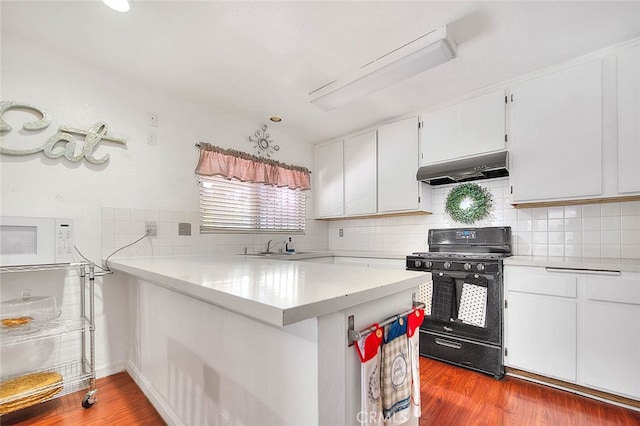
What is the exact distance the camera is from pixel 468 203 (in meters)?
3.03

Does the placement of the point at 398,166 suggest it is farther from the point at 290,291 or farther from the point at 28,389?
the point at 28,389

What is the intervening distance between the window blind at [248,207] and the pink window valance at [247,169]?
0.26 feet

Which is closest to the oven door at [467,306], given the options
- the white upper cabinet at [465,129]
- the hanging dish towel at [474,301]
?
the hanging dish towel at [474,301]

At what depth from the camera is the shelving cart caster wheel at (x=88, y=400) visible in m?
1.89


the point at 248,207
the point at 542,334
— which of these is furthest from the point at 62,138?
the point at 542,334

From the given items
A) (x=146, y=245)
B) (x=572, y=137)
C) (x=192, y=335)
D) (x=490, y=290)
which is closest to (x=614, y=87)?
(x=572, y=137)

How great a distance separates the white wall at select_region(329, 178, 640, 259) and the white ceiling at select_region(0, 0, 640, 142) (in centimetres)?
120

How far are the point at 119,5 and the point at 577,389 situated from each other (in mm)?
3886

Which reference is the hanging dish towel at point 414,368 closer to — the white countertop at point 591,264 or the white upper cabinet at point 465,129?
the white countertop at point 591,264

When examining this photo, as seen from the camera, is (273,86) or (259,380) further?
(273,86)

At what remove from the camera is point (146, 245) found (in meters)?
2.58

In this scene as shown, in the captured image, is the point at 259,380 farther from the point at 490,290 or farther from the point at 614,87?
the point at 614,87

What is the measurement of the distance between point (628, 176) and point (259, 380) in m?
2.72

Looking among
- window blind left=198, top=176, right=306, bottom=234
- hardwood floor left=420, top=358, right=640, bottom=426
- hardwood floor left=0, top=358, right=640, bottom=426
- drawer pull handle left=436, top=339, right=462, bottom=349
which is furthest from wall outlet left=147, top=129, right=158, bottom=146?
drawer pull handle left=436, top=339, right=462, bottom=349
